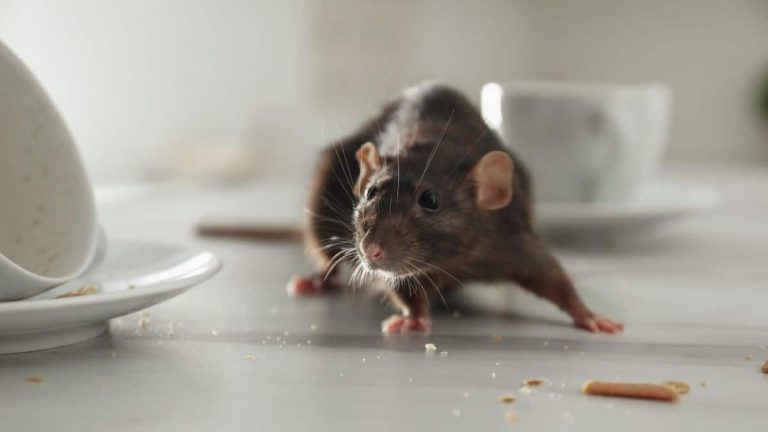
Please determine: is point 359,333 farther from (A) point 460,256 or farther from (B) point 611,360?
(B) point 611,360

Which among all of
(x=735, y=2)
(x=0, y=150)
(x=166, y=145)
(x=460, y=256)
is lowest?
(x=166, y=145)

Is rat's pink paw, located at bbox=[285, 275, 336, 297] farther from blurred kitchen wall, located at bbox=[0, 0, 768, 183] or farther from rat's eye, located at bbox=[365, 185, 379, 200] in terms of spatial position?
blurred kitchen wall, located at bbox=[0, 0, 768, 183]

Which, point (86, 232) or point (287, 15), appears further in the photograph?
Result: point (287, 15)

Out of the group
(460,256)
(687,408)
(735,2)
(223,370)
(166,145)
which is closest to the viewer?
(687,408)

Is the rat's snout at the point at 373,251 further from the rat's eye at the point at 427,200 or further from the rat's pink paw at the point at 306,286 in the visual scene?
the rat's pink paw at the point at 306,286

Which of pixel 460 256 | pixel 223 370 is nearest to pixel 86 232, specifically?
pixel 223 370

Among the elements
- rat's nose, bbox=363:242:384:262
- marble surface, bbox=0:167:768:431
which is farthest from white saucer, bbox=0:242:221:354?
Result: rat's nose, bbox=363:242:384:262
